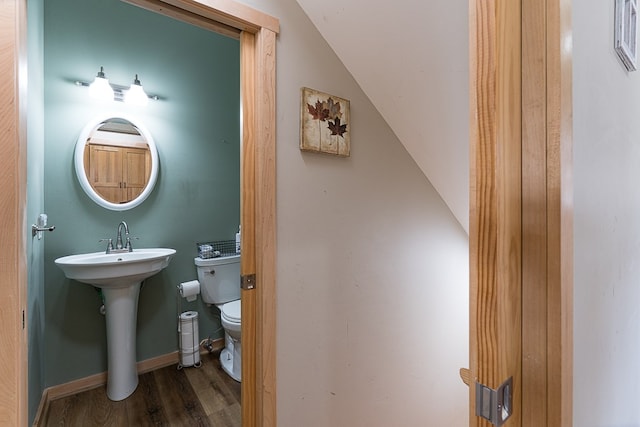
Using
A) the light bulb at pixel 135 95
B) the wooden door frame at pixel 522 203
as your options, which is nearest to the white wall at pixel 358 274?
the wooden door frame at pixel 522 203

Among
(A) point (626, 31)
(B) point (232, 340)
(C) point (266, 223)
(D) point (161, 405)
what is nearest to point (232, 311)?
(B) point (232, 340)

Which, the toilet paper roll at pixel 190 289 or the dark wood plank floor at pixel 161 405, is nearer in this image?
the dark wood plank floor at pixel 161 405

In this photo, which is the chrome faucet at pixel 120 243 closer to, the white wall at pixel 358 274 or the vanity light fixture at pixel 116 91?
the vanity light fixture at pixel 116 91

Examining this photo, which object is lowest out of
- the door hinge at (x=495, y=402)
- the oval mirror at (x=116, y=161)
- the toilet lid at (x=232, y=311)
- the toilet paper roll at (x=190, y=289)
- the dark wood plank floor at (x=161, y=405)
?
the dark wood plank floor at (x=161, y=405)

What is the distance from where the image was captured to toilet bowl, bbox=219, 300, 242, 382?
2018 millimetres

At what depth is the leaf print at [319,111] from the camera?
1.27 m

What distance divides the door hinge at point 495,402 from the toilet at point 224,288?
6.41ft

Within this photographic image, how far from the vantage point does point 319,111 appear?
50.9 inches

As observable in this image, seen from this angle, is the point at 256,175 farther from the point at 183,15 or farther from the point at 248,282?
the point at 183,15

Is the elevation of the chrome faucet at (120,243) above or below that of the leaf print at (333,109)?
below

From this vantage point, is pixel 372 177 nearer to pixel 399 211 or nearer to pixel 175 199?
pixel 399 211

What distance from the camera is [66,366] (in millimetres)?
1938

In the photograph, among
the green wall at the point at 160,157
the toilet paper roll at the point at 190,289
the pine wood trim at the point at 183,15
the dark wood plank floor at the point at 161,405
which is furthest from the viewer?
the toilet paper roll at the point at 190,289

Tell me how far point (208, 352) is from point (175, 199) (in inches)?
51.0
